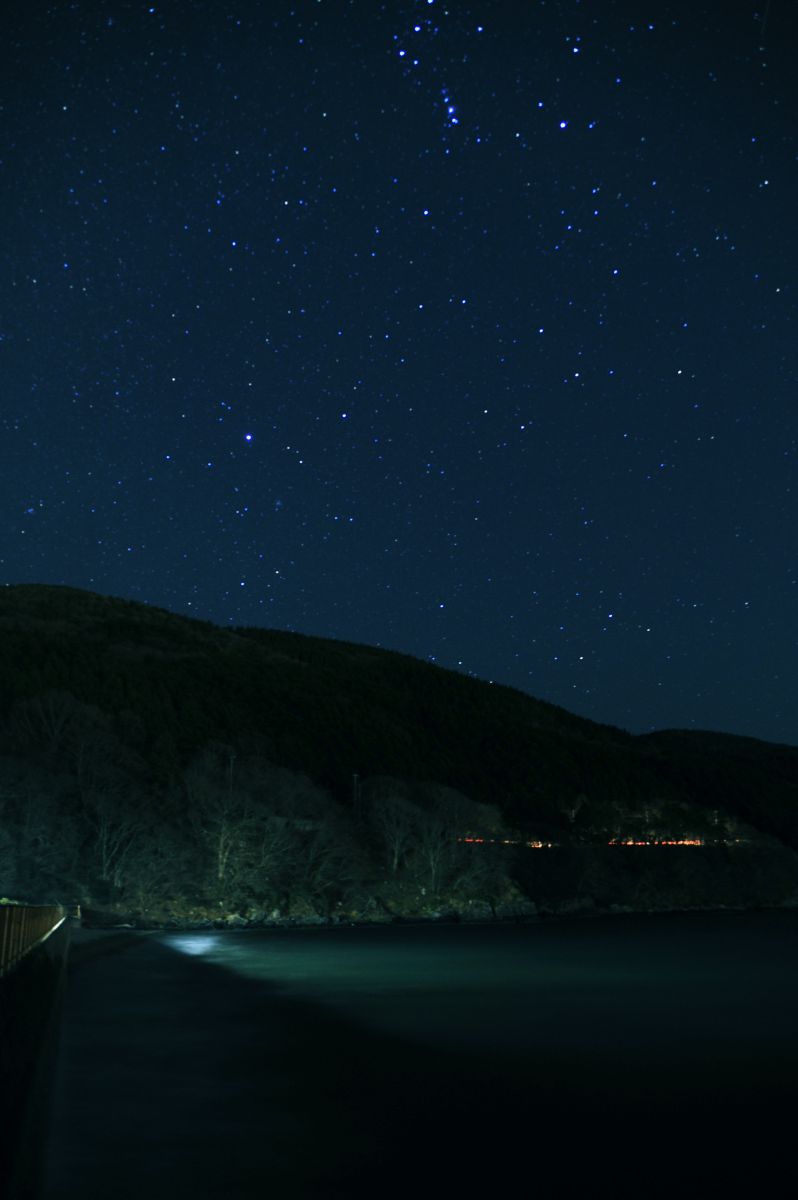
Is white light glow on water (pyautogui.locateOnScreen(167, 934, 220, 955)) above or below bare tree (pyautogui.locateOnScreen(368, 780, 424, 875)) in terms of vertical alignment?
below

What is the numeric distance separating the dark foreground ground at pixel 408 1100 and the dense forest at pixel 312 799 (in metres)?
57.8

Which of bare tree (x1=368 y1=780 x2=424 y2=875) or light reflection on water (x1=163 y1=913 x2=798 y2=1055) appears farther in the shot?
bare tree (x1=368 y1=780 x2=424 y2=875)

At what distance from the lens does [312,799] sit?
111m

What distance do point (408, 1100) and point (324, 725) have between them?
14335cm

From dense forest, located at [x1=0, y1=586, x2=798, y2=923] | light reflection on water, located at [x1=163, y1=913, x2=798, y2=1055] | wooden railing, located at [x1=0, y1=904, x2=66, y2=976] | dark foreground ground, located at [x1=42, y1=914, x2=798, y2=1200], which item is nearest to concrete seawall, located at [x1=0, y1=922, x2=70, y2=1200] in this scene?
wooden railing, located at [x1=0, y1=904, x2=66, y2=976]

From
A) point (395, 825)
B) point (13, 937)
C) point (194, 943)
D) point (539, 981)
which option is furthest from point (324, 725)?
point (13, 937)

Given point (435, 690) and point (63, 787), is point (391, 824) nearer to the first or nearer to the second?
point (63, 787)

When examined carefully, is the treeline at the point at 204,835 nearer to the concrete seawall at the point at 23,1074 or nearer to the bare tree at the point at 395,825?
the bare tree at the point at 395,825

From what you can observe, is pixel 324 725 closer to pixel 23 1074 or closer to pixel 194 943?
pixel 194 943

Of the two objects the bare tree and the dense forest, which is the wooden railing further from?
the bare tree

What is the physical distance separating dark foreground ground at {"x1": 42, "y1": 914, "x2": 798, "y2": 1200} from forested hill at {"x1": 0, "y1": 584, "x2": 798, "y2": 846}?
274 feet

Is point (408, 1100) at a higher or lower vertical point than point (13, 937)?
lower

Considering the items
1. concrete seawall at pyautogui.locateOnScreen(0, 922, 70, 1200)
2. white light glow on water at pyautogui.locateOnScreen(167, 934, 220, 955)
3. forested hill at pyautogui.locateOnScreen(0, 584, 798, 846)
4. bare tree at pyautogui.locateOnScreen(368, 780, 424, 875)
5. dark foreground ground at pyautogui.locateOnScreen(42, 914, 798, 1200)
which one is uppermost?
forested hill at pyautogui.locateOnScreen(0, 584, 798, 846)

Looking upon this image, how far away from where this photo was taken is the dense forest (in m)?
95.1
